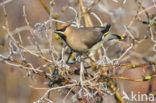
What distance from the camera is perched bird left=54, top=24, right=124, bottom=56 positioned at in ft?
8.52

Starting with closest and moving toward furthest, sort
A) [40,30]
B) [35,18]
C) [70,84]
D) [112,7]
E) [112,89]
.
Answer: [70,84], [40,30], [112,89], [35,18], [112,7]

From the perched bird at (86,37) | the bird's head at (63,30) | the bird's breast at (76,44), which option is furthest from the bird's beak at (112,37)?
the bird's head at (63,30)

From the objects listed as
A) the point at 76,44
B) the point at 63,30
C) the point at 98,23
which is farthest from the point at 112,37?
the point at 63,30

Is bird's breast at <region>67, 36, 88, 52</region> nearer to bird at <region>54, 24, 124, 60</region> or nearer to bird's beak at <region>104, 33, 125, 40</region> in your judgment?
bird at <region>54, 24, 124, 60</region>

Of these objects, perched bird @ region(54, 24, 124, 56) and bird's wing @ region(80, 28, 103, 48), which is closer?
perched bird @ region(54, 24, 124, 56)

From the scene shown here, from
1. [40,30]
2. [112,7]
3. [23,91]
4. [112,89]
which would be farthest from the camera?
[23,91]

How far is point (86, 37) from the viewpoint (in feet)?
9.40

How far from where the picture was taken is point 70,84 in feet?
6.30

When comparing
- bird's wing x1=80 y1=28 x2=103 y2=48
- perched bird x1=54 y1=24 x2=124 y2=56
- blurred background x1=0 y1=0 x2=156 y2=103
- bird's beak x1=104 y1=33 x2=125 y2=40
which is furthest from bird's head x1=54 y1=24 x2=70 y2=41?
bird's beak x1=104 y1=33 x2=125 y2=40

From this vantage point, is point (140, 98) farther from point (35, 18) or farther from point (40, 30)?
point (35, 18)

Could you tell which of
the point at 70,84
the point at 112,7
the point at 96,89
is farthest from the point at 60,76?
the point at 112,7

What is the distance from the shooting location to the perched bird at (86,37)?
260 cm

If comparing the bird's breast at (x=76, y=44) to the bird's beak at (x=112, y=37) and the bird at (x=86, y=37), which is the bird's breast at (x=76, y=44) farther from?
the bird's beak at (x=112, y=37)

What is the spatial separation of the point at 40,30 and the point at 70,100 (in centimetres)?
64
